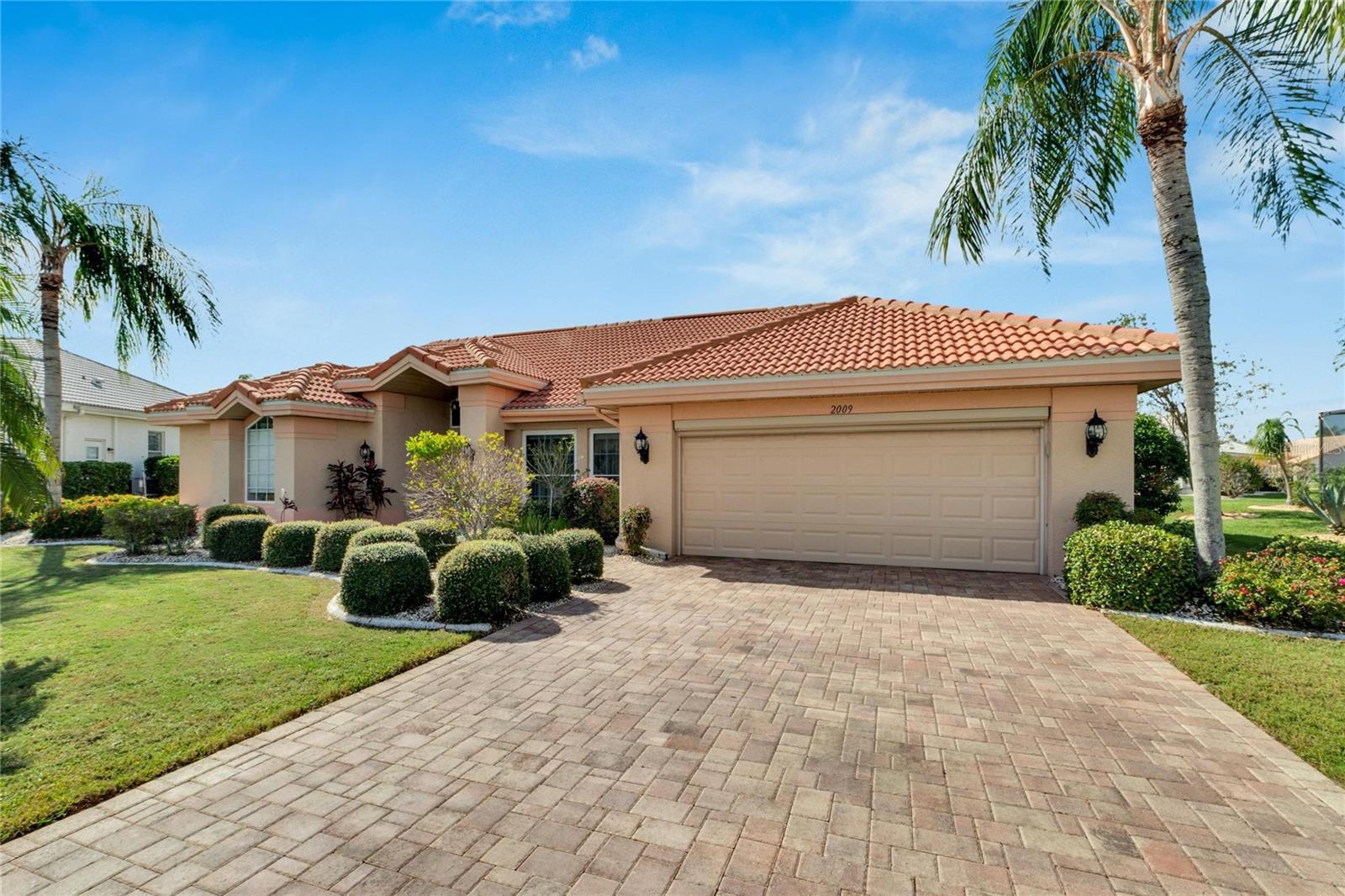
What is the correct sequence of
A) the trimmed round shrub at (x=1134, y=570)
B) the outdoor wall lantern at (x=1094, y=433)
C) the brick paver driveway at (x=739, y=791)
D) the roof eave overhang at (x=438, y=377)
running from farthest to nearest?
the roof eave overhang at (x=438, y=377)
the outdoor wall lantern at (x=1094, y=433)
the trimmed round shrub at (x=1134, y=570)
the brick paver driveway at (x=739, y=791)

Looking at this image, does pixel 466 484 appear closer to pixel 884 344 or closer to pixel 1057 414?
pixel 884 344

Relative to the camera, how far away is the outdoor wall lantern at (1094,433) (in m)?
8.94

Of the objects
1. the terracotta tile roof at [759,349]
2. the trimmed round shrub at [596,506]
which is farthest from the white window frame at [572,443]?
the trimmed round shrub at [596,506]

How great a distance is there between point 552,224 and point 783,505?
26.3 ft

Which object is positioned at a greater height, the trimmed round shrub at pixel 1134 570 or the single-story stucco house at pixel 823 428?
the single-story stucco house at pixel 823 428

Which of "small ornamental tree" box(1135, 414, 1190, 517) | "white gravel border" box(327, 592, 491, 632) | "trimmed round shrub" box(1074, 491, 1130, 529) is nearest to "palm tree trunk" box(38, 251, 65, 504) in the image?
"white gravel border" box(327, 592, 491, 632)

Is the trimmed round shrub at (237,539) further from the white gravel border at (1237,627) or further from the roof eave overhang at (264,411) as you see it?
the white gravel border at (1237,627)

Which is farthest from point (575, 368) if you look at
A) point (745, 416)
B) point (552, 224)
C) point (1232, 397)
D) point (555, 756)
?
point (1232, 397)

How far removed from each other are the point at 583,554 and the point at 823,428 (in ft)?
16.6

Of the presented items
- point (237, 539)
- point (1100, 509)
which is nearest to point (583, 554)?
point (237, 539)

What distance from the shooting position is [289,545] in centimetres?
1072

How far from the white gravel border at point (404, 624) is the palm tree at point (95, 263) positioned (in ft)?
38.5

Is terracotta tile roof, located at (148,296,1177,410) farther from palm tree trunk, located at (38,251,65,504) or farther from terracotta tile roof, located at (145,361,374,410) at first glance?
palm tree trunk, located at (38,251,65,504)

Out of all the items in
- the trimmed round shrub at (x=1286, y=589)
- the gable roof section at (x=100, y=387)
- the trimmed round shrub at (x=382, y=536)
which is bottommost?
the trimmed round shrub at (x=1286, y=589)
